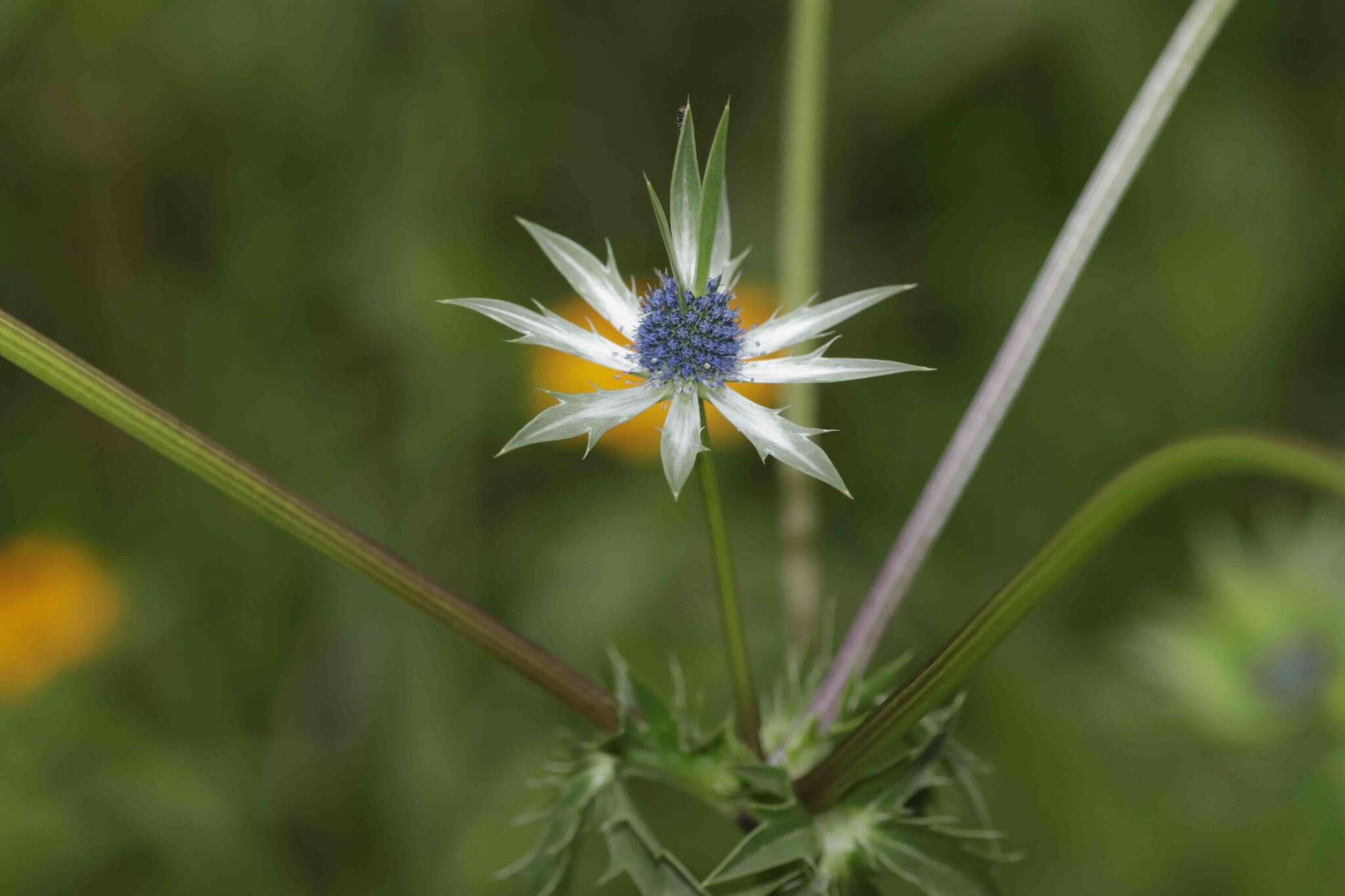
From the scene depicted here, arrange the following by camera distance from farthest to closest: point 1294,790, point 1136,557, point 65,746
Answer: point 1136,557 → point 65,746 → point 1294,790

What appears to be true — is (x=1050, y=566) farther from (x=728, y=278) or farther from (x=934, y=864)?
(x=728, y=278)

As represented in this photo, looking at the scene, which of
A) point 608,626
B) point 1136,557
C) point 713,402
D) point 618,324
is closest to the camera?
point 713,402

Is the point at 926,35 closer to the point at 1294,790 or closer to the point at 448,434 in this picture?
the point at 448,434

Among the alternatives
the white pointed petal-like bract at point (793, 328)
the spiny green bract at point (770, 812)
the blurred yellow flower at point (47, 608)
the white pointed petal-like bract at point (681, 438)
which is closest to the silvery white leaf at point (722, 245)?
the white pointed petal-like bract at point (793, 328)

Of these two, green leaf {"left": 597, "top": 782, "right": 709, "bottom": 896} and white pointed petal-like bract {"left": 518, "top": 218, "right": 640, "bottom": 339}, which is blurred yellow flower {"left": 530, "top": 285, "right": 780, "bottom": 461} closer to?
white pointed petal-like bract {"left": 518, "top": 218, "right": 640, "bottom": 339}

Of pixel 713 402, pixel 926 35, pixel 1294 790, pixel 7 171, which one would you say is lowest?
pixel 1294 790

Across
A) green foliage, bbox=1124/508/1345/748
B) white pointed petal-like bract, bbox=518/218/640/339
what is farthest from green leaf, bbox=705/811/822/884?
green foliage, bbox=1124/508/1345/748

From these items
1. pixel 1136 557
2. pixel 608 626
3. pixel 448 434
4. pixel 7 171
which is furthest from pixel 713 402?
pixel 7 171

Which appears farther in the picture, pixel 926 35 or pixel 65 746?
pixel 926 35
